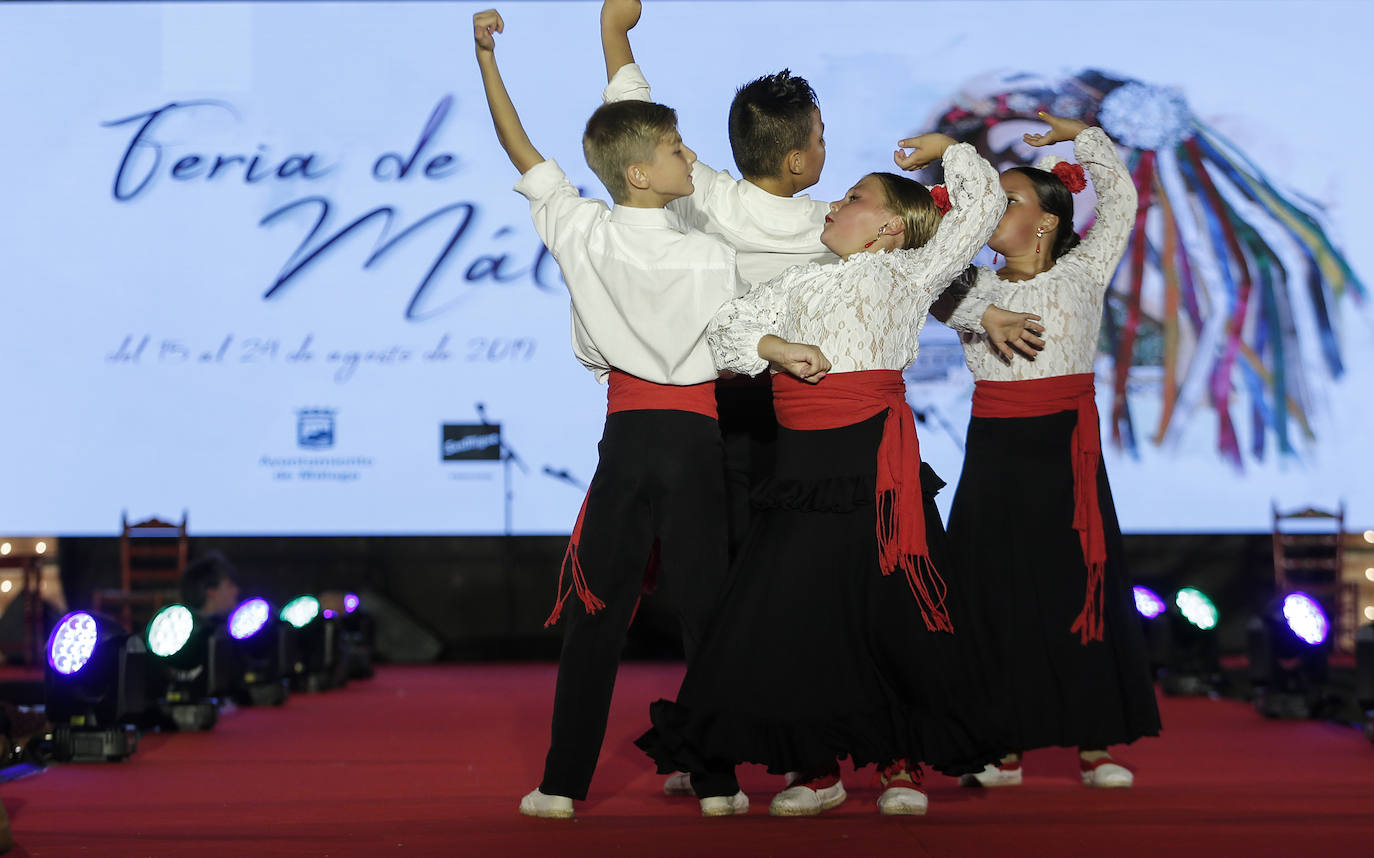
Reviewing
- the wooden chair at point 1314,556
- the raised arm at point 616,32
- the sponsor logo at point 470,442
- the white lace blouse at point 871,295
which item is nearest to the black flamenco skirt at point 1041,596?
the white lace blouse at point 871,295

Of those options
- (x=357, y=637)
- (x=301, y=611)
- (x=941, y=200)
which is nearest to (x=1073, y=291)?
(x=941, y=200)

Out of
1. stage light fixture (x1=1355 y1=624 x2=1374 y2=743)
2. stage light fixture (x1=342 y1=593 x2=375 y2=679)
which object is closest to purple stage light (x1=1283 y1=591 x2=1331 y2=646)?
stage light fixture (x1=1355 y1=624 x2=1374 y2=743)

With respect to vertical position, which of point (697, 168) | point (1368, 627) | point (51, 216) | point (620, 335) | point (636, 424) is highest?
point (51, 216)

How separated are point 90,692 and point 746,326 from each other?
82.0 inches

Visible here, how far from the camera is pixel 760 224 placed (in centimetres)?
265

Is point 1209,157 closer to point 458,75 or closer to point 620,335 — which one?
point 458,75

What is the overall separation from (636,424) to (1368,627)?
7.21 feet

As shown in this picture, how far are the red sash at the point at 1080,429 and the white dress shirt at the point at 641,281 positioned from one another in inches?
27.4

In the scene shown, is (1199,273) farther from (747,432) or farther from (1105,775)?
(747,432)

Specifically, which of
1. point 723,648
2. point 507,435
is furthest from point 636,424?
point 507,435

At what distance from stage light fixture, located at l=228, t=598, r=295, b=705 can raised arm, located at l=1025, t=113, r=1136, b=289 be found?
2.82 m

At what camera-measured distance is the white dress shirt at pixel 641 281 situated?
239cm

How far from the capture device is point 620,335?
2.42 m

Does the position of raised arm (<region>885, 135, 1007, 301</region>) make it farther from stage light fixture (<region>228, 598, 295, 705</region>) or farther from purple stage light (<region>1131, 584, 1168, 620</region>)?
purple stage light (<region>1131, 584, 1168, 620</region>)
